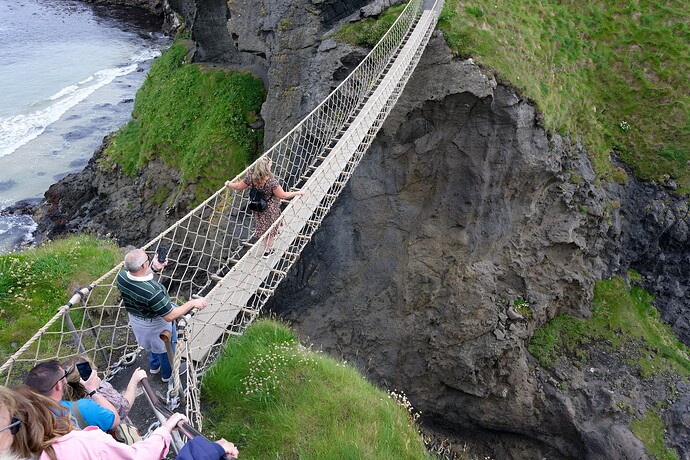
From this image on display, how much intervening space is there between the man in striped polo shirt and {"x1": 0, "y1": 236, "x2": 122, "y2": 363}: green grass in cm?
220

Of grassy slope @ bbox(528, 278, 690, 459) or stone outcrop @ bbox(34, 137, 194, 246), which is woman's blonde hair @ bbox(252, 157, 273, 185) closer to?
stone outcrop @ bbox(34, 137, 194, 246)

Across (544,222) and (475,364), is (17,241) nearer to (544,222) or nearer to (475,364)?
(475,364)

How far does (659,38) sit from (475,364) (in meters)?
9.30

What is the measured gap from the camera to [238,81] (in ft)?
41.1

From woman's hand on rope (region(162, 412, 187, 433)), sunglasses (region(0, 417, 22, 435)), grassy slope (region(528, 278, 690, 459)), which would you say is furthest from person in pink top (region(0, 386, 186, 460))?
grassy slope (region(528, 278, 690, 459))

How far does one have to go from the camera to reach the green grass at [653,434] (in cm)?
840

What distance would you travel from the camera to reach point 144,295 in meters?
3.12

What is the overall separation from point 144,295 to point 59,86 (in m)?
23.2

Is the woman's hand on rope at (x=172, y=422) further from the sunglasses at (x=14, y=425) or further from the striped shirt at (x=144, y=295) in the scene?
the striped shirt at (x=144, y=295)

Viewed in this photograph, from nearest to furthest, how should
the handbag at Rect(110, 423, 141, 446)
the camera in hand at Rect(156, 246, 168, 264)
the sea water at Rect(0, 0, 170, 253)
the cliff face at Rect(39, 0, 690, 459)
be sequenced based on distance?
the handbag at Rect(110, 423, 141, 446)
the camera in hand at Rect(156, 246, 168, 264)
the cliff face at Rect(39, 0, 690, 459)
the sea water at Rect(0, 0, 170, 253)

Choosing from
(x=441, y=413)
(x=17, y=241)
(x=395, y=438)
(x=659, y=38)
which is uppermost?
(x=659, y=38)

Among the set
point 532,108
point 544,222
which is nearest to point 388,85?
point 532,108

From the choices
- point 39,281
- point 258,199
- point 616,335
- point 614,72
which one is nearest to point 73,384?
point 258,199

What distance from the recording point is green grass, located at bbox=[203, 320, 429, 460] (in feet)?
12.4
